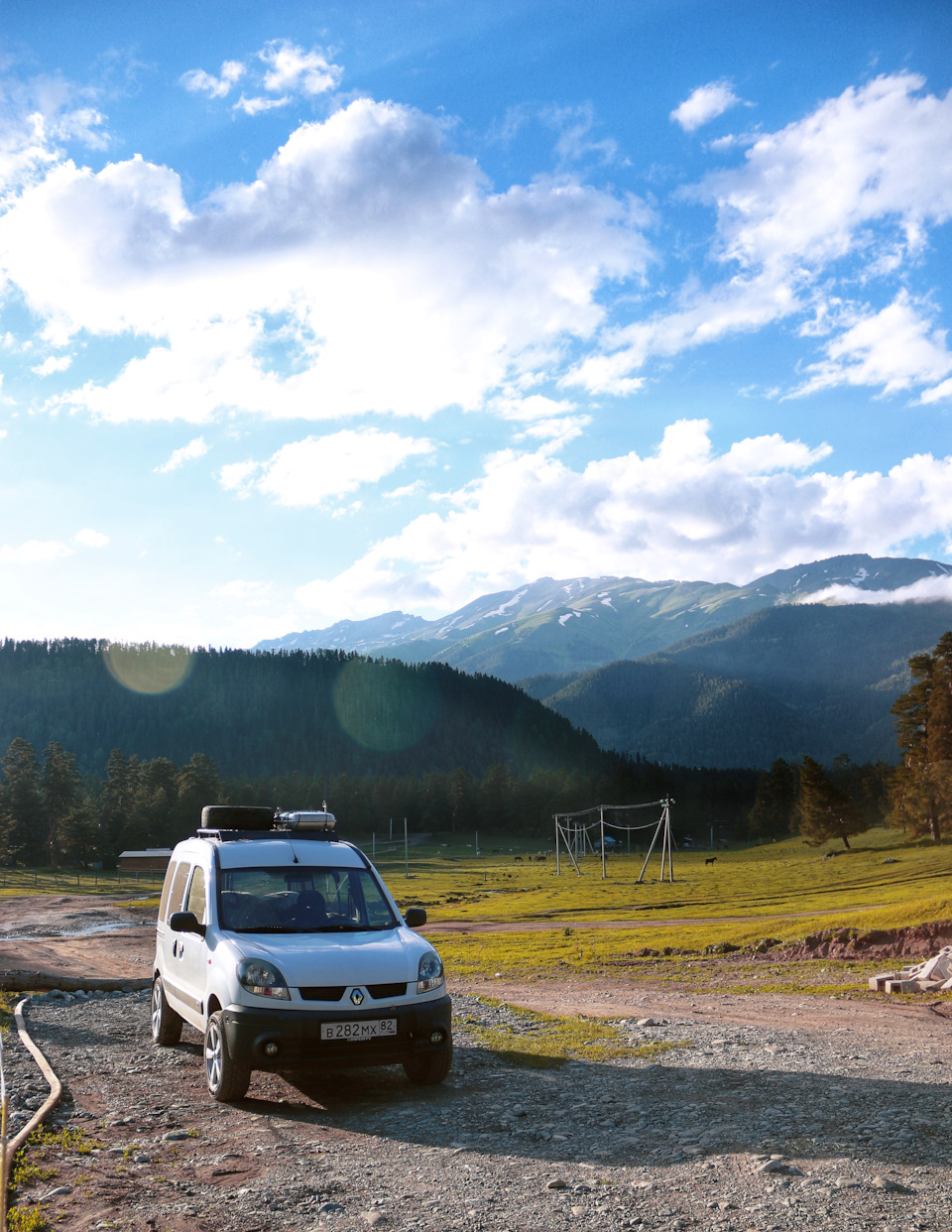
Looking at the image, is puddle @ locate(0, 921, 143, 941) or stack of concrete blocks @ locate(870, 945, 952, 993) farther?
puddle @ locate(0, 921, 143, 941)

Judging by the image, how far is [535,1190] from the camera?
6629mm

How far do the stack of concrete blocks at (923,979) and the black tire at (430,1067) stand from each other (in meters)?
12.2

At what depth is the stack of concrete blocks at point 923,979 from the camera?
18.2 m

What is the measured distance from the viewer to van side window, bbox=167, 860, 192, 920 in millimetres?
12242

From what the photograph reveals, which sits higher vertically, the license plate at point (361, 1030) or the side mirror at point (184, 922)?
the side mirror at point (184, 922)

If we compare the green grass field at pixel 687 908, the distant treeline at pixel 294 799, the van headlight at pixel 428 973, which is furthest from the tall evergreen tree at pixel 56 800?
the van headlight at pixel 428 973

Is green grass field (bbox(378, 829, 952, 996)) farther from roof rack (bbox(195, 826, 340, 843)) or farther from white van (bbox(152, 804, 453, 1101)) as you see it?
white van (bbox(152, 804, 453, 1101))

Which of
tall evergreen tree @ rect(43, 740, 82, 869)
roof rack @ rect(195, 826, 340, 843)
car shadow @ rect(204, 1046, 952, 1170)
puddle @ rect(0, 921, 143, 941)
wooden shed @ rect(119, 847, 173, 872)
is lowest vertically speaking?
wooden shed @ rect(119, 847, 173, 872)

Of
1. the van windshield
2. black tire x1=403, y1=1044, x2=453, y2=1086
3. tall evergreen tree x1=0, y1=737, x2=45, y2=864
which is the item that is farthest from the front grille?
tall evergreen tree x1=0, y1=737, x2=45, y2=864

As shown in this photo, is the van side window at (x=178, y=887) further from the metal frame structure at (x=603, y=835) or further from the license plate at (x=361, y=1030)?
the metal frame structure at (x=603, y=835)

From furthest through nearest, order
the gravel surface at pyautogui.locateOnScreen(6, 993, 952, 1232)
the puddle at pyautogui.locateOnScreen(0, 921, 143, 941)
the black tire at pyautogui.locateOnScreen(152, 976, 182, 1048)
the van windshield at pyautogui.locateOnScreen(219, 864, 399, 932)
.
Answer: the puddle at pyautogui.locateOnScreen(0, 921, 143, 941), the black tire at pyautogui.locateOnScreen(152, 976, 182, 1048), the van windshield at pyautogui.locateOnScreen(219, 864, 399, 932), the gravel surface at pyautogui.locateOnScreen(6, 993, 952, 1232)

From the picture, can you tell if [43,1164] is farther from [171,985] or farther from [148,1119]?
[171,985]

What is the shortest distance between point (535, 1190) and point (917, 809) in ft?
281

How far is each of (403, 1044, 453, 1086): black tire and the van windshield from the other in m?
1.50
